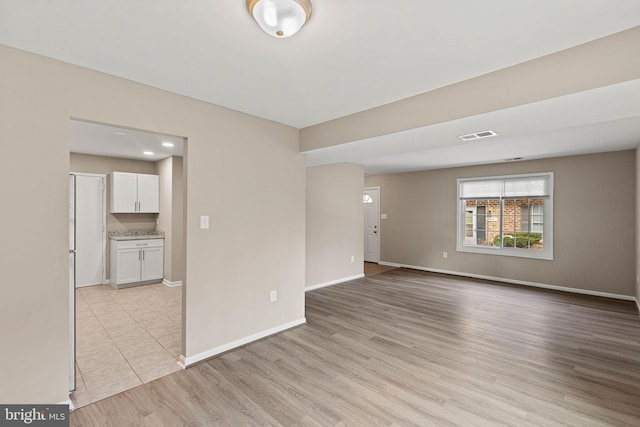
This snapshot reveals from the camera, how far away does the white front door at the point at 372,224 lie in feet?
26.6

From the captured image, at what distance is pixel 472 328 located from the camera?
12.0 ft

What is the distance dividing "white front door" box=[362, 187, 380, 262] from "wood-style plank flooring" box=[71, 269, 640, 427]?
12.8 feet

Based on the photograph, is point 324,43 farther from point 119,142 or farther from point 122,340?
point 119,142

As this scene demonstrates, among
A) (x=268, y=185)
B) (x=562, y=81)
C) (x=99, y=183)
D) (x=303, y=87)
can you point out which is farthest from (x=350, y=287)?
(x=99, y=183)

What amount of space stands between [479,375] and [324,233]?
3496 mm

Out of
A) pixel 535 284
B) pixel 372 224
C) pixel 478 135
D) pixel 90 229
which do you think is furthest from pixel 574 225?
pixel 90 229

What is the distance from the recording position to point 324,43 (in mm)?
1884

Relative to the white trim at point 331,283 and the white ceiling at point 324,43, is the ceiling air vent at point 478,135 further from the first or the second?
the white trim at point 331,283

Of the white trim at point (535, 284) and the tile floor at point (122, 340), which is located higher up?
the white trim at point (535, 284)

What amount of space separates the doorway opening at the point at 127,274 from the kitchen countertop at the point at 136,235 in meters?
0.02

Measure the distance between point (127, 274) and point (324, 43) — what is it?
18.0 feet

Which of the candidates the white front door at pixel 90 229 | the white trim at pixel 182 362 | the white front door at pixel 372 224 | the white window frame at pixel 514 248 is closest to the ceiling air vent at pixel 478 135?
the white trim at pixel 182 362

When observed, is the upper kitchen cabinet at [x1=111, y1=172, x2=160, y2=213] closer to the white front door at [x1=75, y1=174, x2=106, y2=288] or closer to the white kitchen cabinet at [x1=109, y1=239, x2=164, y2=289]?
the white front door at [x1=75, y1=174, x2=106, y2=288]

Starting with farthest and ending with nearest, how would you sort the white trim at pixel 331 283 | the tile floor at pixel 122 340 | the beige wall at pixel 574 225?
the white trim at pixel 331 283, the beige wall at pixel 574 225, the tile floor at pixel 122 340
